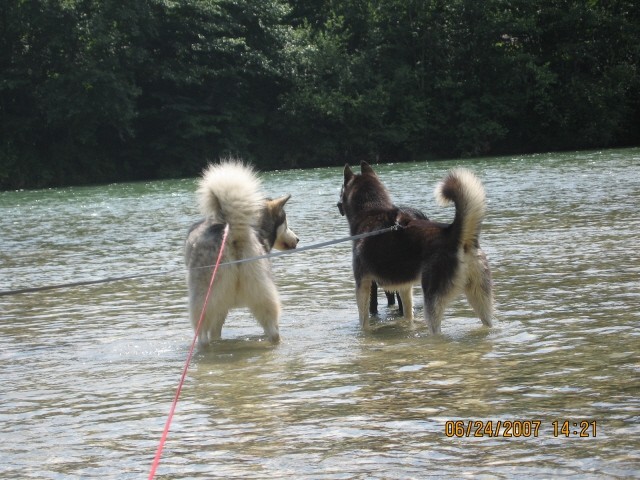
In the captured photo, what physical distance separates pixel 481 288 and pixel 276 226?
1881 millimetres

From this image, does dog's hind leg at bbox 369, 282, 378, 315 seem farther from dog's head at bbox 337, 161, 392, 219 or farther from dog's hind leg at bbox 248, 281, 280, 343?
dog's hind leg at bbox 248, 281, 280, 343

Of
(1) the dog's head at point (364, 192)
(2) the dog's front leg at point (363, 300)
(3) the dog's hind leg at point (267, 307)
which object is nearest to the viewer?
(3) the dog's hind leg at point (267, 307)

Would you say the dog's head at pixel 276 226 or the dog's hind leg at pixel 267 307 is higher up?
the dog's head at pixel 276 226

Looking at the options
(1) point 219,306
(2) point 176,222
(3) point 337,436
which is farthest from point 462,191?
(2) point 176,222

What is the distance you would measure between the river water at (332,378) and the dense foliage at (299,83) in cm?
3114

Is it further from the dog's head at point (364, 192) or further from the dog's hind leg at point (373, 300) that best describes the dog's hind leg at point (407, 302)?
the dog's head at point (364, 192)

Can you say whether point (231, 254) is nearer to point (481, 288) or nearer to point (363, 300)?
point (363, 300)

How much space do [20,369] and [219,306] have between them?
1.46m

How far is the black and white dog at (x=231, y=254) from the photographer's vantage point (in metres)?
6.64
